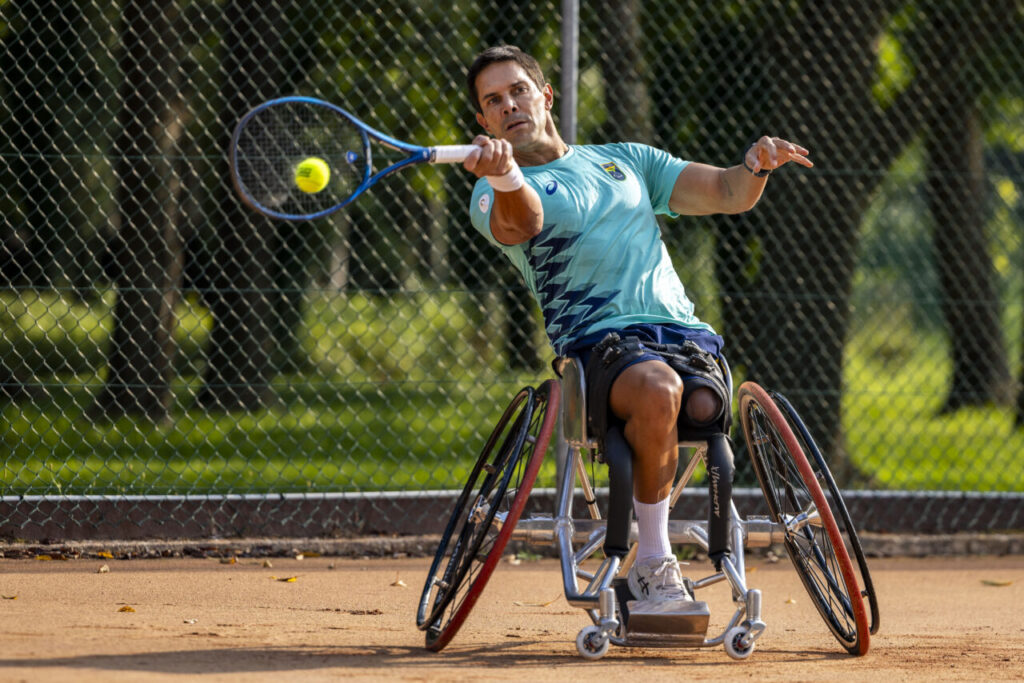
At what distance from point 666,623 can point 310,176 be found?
1814 mm

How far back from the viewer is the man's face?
346 centimetres

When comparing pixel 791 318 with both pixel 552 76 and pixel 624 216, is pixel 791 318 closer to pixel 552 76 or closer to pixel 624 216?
pixel 552 76

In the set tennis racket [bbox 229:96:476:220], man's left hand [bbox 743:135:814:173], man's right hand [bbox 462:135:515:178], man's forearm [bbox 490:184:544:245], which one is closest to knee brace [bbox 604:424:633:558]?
man's forearm [bbox 490:184:544:245]

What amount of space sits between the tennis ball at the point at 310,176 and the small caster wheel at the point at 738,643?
6.09 feet

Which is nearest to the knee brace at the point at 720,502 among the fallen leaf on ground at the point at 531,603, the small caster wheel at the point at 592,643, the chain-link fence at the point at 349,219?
the small caster wheel at the point at 592,643

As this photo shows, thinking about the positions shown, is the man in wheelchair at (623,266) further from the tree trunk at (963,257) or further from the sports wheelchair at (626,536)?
the tree trunk at (963,257)

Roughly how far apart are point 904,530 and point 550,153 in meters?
2.97

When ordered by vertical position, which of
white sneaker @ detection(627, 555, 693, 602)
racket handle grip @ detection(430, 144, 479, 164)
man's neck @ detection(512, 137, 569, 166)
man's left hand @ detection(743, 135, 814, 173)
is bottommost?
white sneaker @ detection(627, 555, 693, 602)

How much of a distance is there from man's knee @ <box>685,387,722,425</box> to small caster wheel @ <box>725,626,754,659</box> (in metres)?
0.53

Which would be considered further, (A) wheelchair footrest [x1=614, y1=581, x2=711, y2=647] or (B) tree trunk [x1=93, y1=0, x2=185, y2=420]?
(B) tree trunk [x1=93, y1=0, x2=185, y2=420]

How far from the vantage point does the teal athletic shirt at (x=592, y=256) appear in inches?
130

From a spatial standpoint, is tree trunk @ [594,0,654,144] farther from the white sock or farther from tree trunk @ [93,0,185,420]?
the white sock

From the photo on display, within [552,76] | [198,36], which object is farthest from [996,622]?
[198,36]

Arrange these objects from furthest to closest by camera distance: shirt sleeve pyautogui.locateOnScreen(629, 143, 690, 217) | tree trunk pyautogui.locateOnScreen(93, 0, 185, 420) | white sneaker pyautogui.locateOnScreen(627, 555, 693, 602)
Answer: tree trunk pyautogui.locateOnScreen(93, 0, 185, 420), shirt sleeve pyautogui.locateOnScreen(629, 143, 690, 217), white sneaker pyautogui.locateOnScreen(627, 555, 693, 602)
